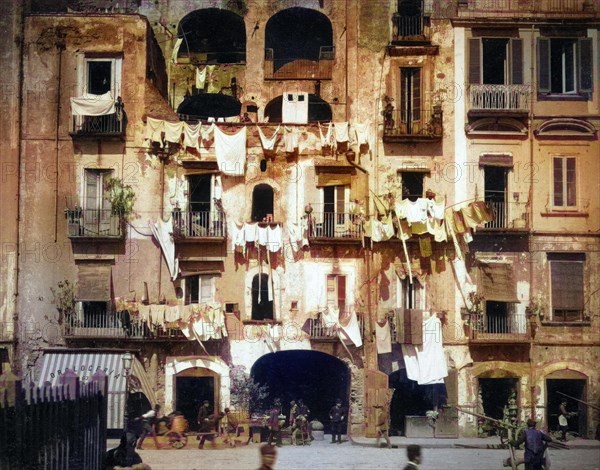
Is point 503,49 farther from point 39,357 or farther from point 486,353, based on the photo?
point 39,357

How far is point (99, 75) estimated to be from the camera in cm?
2473

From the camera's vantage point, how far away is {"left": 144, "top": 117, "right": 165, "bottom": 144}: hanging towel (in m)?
25.5

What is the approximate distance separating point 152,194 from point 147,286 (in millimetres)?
2587

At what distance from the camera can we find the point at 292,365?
27312 mm

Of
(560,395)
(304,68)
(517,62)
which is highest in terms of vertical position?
(304,68)

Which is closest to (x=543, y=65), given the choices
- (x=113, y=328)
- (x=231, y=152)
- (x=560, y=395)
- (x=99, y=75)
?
(x=231, y=152)

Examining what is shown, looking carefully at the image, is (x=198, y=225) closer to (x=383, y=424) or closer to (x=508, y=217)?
(x=383, y=424)

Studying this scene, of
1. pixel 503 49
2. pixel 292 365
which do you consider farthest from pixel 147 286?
pixel 503 49

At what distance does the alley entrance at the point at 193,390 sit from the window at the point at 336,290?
13.2ft

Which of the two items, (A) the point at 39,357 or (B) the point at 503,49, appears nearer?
(A) the point at 39,357

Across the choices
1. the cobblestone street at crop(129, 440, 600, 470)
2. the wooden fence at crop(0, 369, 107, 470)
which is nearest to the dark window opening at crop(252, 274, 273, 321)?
the cobblestone street at crop(129, 440, 600, 470)

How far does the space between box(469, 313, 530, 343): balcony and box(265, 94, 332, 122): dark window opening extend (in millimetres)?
7582

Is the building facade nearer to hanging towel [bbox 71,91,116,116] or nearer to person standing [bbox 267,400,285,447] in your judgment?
hanging towel [bbox 71,91,116,116]

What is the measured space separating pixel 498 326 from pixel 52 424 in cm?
1575
